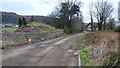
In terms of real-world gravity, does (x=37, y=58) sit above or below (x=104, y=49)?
below

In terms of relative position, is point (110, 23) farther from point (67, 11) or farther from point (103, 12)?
point (67, 11)

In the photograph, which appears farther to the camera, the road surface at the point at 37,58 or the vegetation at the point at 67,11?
the vegetation at the point at 67,11

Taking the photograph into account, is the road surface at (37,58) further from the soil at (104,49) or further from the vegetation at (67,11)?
the vegetation at (67,11)

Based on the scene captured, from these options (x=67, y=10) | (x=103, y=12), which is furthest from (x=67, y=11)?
(x=103, y=12)

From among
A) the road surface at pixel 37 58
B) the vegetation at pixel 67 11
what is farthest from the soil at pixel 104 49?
the vegetation at pixel 67 11

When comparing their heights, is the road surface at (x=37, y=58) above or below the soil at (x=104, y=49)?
below

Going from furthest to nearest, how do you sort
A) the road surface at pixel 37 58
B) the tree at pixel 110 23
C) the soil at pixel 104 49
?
the tree at pixel 110 23 < the road surface at pixel 37 58 < the soil at pixel 104 49

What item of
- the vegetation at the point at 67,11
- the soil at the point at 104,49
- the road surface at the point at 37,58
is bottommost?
the road surface at the point at 37,58

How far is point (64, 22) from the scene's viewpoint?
52.4 metres

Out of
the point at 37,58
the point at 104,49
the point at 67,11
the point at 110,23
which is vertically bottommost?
the point at 37,58

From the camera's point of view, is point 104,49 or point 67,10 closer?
point 104,49

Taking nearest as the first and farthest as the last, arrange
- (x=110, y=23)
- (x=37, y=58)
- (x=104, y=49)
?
(x=104, y=49) < (x=37, y=58) < (x=110, y=23)

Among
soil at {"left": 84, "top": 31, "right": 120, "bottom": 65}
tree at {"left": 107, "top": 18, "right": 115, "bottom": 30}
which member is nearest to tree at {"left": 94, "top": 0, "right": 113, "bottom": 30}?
tree at {"left": 107, "top": 18, "right": 115, "bottom": 30}

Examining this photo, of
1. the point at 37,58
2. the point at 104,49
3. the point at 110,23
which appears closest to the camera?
the point at 104,49
